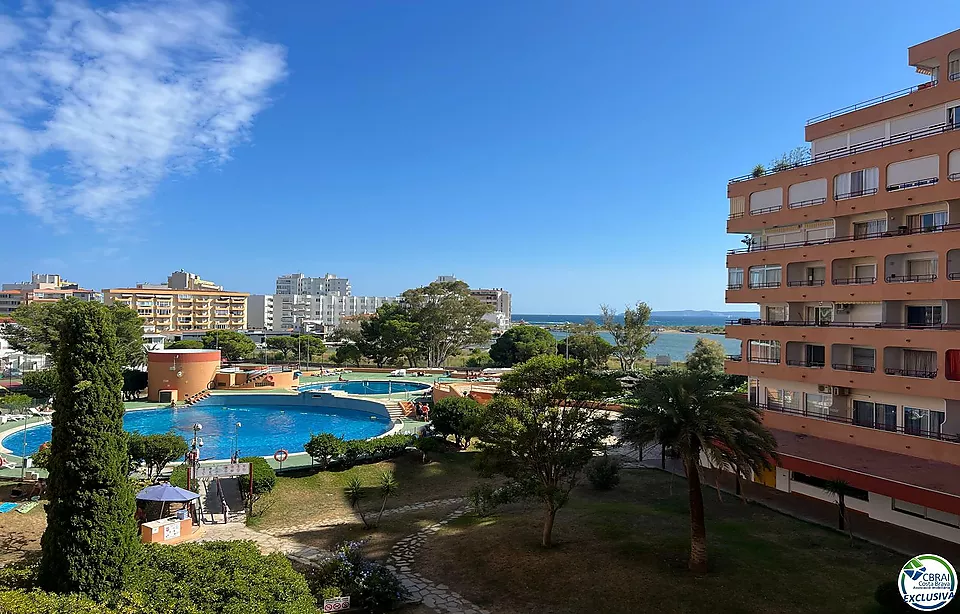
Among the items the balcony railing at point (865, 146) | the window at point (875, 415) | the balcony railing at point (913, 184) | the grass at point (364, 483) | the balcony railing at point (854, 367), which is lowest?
the grass at point (364, 483)

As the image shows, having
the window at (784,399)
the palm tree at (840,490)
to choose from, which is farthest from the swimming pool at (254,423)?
the palm tree at (840,490)

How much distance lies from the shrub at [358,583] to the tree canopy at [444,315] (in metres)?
51.7

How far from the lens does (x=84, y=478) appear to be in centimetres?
1055

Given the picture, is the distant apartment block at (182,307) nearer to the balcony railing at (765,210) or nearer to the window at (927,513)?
the balcony railing at (765,210)

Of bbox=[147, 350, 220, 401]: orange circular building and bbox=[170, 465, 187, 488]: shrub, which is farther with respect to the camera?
bbox=[147, 350, 220, 401]: orange circular building

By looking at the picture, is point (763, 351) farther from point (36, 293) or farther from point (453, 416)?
point (36, 293)

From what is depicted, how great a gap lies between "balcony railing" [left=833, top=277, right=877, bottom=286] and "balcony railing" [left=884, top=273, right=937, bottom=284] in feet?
1.53

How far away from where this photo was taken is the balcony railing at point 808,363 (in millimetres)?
23400

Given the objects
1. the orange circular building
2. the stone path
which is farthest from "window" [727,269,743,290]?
the orange circular building

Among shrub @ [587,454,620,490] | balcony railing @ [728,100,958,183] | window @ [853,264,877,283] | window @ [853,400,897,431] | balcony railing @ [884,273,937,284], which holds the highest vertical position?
balcony railing @ [728,100,958,183]

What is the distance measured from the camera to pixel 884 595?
40.5ft

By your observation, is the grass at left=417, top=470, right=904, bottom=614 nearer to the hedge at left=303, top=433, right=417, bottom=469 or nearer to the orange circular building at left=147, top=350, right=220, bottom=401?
the hedge at left=303, top=433, right=417, bottom=469

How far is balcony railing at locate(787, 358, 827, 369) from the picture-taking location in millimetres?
23400

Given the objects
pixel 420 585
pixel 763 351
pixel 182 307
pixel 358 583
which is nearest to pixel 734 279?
pixel 763 351
